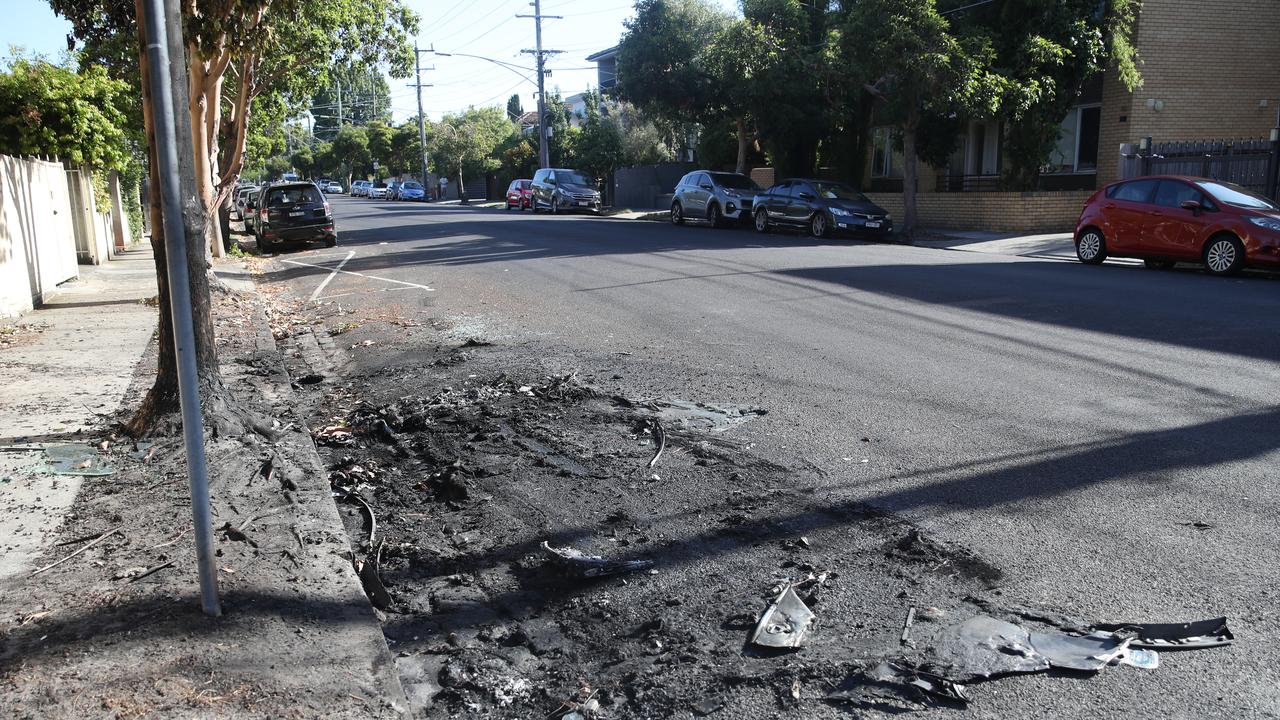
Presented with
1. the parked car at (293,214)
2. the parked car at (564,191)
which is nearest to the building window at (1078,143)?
the parked car at (293,214)

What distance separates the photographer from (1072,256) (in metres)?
18.4

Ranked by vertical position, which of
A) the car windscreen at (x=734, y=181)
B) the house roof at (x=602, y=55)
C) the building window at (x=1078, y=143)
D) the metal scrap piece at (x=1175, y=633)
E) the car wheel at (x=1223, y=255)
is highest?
the house roof at (x=602, y=55)

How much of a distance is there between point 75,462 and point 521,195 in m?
40.9

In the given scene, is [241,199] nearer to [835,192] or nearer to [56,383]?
[835,192]

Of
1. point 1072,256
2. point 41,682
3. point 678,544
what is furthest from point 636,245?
point 41,682

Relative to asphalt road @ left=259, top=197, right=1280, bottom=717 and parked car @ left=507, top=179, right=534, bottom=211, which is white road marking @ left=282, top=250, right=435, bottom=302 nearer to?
asphalt road @ left=259, top=197, right=1280, bottom=717

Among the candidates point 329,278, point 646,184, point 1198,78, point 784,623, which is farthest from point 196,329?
point 646,184

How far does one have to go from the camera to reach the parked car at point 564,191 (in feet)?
135

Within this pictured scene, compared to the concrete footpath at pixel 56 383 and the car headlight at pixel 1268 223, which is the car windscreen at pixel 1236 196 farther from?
the concrete footpath at pixel 56 383

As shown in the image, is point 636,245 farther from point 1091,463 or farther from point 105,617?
point 105,617

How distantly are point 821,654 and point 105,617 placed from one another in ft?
9.04

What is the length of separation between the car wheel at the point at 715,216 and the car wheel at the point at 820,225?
4.73 meters

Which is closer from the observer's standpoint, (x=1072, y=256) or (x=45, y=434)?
(x=45, y=434)

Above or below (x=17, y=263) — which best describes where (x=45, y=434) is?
below
